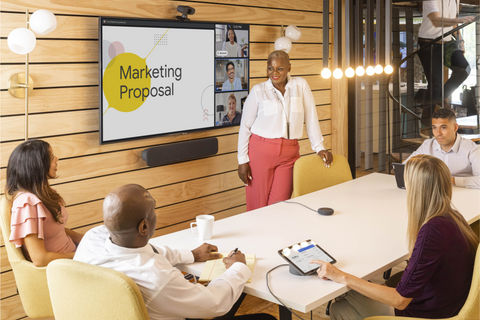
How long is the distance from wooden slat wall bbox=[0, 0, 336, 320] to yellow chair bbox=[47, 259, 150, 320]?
5.29 feet

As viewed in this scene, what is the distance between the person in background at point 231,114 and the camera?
14.2 ft

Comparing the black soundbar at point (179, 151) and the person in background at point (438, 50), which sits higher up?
the person in background at point (438, 50)

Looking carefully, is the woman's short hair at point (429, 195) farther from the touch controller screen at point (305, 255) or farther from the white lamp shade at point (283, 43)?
the white lamp shade at point (283, 43)

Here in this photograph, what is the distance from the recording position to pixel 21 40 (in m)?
2.52

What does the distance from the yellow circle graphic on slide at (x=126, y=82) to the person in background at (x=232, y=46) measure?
2.97 feet

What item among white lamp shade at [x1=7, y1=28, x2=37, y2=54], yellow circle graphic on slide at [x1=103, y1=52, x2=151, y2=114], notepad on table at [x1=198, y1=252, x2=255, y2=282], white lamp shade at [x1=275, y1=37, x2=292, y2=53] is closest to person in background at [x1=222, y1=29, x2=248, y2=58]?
white lamp shade at [x1=275, y1=37, x2=292, y2=53]

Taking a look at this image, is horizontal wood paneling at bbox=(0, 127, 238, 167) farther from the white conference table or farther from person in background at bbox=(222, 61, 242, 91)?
the white conference table

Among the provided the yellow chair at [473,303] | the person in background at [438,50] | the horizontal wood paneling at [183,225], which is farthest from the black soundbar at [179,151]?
the person in background at [438,50]

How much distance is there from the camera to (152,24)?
3.55 metres

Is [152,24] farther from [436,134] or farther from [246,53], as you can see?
[436,134]

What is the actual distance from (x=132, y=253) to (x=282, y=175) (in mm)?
2339

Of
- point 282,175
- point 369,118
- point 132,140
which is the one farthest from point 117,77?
point 369,118

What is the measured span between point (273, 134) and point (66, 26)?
171 centimetres

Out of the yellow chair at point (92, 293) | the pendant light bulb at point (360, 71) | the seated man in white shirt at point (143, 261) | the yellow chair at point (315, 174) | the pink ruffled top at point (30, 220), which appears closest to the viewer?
the yellow chair at point (92, 293)
